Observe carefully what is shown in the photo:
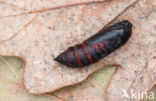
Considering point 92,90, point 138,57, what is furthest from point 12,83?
point 138,57

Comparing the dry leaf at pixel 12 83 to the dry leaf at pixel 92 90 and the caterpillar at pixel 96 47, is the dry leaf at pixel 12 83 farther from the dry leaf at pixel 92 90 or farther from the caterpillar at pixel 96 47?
the caterpillar at pixel 96 47

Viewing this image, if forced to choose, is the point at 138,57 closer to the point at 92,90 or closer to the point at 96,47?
the point at 96,47

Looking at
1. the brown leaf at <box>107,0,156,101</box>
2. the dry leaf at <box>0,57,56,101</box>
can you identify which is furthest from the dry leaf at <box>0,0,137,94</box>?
the dry leaf at <box>0,57,56,101</box>

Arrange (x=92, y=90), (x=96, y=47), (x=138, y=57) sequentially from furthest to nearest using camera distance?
(x=92, y=90) < (x=138, y=57) < (x=96, y=47)

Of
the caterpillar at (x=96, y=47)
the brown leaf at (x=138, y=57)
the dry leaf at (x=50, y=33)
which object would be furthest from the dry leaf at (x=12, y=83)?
the brown leaf at (x=138, y=57)

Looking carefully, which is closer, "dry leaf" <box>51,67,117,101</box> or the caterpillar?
the caterpillar

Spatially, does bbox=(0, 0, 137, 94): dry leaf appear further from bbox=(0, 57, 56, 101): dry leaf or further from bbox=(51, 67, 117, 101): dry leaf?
bbox=(0, 57, 56, 101): dry leaf

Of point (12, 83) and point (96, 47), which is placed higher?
point (96, 47)

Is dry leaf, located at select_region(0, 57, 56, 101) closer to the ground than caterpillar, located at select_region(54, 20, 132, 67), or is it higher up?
closer to the ground
